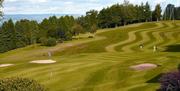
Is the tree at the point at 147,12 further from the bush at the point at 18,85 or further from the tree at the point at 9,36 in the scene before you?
the bush at the point at 18,85

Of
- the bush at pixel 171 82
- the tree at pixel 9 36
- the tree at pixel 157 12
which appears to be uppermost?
the tree at pixel 157 12

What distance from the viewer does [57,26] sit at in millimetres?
127562

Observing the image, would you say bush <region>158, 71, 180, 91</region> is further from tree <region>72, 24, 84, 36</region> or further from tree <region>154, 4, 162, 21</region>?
tree <region>154, 4, 162, 21</region>

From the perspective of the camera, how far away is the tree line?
123375 millimetres

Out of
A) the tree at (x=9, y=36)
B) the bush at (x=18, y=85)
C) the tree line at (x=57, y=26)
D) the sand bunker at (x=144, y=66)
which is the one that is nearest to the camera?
the bush at (x=18, y=85)

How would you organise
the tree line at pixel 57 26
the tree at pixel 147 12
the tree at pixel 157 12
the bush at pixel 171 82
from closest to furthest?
the bush at pixel 171 82 → the tree line at pixel 57 26 → the tree at pixel 157 12 → the tree at pixel 147 12

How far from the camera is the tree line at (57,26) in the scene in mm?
123375

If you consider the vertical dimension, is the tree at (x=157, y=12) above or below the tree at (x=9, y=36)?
above

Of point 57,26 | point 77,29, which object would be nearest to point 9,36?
point 57,26

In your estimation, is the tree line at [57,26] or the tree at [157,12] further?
the tree at [157,12]

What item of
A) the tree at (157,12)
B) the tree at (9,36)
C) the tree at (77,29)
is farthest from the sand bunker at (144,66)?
the tree at (157,12)

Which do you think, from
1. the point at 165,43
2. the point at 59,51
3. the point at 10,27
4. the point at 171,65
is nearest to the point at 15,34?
the point at 10,27

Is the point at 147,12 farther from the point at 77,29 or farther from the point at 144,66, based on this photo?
the point at 144,66

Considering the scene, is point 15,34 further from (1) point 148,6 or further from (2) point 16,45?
(1) point 148,6
